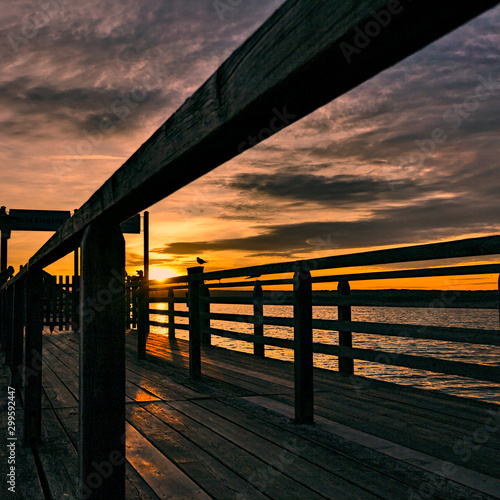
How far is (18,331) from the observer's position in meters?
4.50

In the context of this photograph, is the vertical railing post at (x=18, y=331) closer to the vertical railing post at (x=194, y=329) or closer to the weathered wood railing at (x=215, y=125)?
the vertical railing post at (x=194, y=329)

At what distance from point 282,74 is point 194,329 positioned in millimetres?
4969

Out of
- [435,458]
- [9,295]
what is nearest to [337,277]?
[435,458]

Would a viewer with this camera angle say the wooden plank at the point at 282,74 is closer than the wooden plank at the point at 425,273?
Yes

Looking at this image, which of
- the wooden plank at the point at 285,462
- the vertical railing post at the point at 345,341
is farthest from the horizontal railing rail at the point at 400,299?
the wooden plank at the point at 285,462

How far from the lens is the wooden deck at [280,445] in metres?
2.39

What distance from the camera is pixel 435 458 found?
2787 mm

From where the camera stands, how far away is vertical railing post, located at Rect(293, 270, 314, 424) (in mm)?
3539

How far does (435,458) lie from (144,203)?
2.26 meters

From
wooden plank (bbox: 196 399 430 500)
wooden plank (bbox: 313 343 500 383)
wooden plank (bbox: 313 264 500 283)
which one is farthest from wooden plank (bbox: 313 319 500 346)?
wooden plank (bbox: 196 399 430 500)

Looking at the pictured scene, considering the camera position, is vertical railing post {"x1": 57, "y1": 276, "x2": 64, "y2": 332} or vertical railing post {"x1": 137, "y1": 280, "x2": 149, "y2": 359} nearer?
vertical railing post {"x1": 137, "y1": 280, "x2": 149, "y2": 359}

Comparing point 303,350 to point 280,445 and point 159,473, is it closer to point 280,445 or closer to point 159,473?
point 280,445

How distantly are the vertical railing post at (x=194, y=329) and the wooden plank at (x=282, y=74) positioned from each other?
4.23m

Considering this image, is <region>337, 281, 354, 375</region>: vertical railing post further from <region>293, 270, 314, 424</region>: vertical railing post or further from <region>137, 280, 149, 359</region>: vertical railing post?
<region>137, 280, 149, 359</region>: vertical railing post
